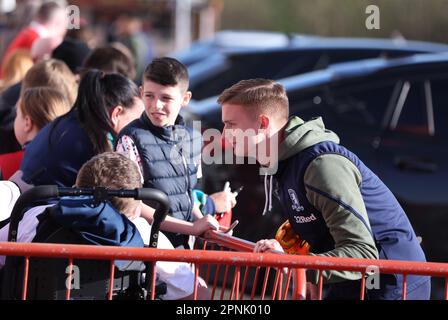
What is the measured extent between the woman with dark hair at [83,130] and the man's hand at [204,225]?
2.56 ft

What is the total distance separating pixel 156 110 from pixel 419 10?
61.0 feet

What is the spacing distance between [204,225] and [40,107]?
152cm

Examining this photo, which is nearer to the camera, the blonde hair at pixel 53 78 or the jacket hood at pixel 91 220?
the jacket hood at pixel 91 220

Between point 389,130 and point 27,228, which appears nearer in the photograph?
point 27,228

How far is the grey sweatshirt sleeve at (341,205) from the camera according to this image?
12.2ft

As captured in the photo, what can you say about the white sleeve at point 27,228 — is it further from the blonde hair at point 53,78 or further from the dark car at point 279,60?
the dark car at point 279,60

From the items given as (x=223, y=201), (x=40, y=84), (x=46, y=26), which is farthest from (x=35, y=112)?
(x=46, y=26)

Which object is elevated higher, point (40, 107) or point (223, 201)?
point (40, 107)

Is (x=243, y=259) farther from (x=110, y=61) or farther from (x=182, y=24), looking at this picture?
(x=182, y=24)

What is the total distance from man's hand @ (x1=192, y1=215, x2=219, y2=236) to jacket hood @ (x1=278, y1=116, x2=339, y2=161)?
22.7 inches

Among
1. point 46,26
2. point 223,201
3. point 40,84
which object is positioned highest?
point 46,26

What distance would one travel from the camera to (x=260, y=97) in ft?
13.5

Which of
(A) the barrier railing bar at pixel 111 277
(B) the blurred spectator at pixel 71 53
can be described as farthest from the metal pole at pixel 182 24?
(A) the barrier railing bar at pixel 111 277
